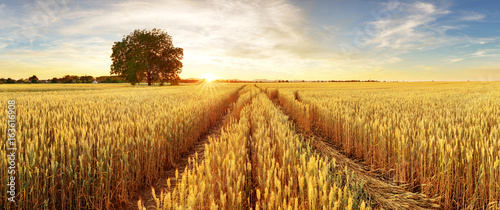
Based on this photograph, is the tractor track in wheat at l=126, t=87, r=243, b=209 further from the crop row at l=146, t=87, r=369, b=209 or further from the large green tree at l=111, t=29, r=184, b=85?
the large green tree at l=111, t=29, r=184, b=85

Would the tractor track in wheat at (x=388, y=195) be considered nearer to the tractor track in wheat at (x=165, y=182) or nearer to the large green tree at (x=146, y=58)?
the tractor track in wheat at (x=165, y=182)

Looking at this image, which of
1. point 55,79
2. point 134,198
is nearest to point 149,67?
point 134,198

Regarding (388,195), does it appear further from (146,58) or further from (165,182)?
(146,58)

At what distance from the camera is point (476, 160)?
313 centimetres

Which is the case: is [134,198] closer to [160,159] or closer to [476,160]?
[160,159]

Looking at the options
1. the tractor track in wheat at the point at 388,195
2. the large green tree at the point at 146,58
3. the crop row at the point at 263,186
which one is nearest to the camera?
the crop row at the point at 263,186

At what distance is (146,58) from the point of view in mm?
43312

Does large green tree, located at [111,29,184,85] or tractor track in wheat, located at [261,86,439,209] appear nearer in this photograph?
tractor track in wheat, located at [261,86,439,209]

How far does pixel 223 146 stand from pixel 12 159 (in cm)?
234

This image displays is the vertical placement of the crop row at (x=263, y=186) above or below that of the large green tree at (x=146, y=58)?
below

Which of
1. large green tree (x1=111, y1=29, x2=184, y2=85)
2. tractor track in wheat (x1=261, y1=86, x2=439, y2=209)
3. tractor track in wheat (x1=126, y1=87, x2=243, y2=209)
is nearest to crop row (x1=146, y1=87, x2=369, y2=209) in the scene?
tractor track in wheat (x1=126, y1=87, x2=243, y2=209)

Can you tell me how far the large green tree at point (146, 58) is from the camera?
42062mm

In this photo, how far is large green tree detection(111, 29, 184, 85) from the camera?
42.1 metres

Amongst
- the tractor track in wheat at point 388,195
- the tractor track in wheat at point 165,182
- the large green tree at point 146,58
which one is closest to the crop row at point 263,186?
the tractor track in wheat at point 165,182
